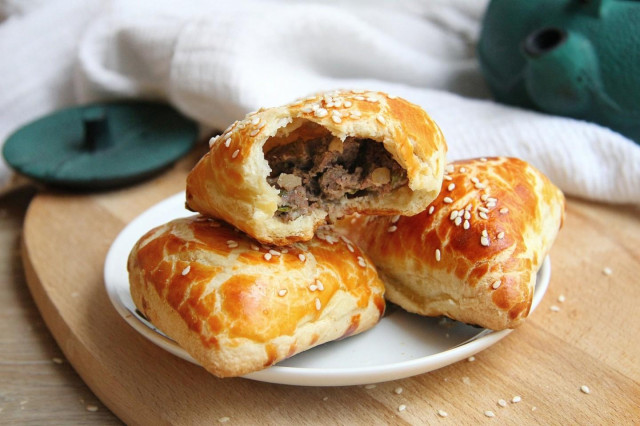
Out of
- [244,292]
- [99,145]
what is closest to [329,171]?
[244,292]

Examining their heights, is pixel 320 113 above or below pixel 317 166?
above

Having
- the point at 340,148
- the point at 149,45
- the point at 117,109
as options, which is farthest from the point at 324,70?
the point at 340,148

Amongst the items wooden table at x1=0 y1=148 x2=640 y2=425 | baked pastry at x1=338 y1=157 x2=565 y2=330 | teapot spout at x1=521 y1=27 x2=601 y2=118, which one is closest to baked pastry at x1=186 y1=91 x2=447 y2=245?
baked pastry at x1=338 y1=157 x2=565 y2=330

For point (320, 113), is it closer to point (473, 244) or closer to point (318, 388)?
point (473, 244)

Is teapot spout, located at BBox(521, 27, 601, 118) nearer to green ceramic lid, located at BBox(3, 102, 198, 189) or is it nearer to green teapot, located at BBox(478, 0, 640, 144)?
green teapot, located at BBox(478, 0, 640, 144)

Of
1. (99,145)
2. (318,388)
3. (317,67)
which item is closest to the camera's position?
(318,388)

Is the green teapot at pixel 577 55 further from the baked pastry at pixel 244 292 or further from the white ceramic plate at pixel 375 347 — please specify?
the baked pastry at pixel 244 292

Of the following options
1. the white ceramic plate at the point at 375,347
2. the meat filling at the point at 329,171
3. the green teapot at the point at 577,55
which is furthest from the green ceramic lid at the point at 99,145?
the green teapot at the point at 577,55
